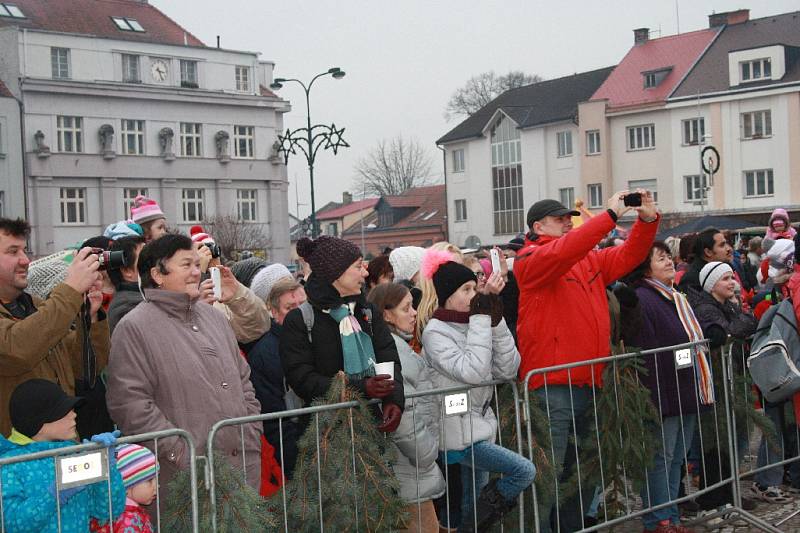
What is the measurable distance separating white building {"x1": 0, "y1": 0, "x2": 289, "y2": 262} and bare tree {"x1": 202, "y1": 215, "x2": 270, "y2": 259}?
217 cm

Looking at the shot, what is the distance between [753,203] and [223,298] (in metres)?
44.9

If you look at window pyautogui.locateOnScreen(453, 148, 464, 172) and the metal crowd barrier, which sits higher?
window pyautogui.locateOnScreen(453, 148, 464, 172)

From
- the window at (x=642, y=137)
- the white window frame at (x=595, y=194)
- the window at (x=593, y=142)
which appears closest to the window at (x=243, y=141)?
the window at (x=593, y=142)

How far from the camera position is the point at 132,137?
5697cm

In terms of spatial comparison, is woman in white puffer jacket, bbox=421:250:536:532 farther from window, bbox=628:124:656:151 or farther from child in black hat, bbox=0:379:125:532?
window, bbox=628:124:656:151

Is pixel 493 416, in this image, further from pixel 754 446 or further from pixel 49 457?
pixel 754 446

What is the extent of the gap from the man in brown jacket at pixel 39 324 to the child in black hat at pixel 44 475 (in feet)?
0.56

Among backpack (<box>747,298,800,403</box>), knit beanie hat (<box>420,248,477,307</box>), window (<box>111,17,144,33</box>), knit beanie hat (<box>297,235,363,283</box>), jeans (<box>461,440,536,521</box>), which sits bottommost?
jeans (<box>461,440,536,521</box>)

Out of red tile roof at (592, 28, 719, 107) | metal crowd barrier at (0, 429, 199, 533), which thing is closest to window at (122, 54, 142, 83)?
red tile roof at (592, 28, 719, 107)

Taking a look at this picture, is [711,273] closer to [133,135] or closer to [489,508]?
[489,508]

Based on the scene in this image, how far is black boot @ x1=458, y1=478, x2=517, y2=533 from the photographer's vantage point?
5688mm

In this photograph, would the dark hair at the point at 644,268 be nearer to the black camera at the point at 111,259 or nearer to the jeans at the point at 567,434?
the jeans at the point at 567,434

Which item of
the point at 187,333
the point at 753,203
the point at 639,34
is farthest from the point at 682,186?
the point at 187,333

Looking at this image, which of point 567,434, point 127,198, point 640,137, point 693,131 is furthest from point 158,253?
point 127,198
